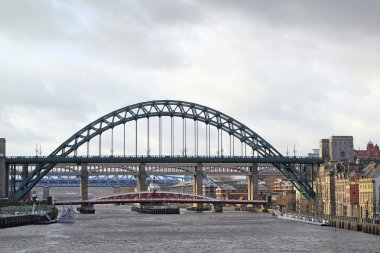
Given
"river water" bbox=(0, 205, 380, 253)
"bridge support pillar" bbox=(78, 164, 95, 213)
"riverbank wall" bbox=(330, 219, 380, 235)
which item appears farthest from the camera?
"bridge support pillar" bbox=(78, 164, 95, 213)

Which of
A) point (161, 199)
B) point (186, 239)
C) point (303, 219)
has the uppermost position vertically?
point (161, 199)

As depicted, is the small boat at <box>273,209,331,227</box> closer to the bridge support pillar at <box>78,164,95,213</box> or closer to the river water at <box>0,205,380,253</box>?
the river water at <box>0,205,380,253</box>

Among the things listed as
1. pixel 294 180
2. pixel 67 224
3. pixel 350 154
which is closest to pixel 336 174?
pixel 294 180

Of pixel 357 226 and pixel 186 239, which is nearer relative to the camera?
pixel 186 239

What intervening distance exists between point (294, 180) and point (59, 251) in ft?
327

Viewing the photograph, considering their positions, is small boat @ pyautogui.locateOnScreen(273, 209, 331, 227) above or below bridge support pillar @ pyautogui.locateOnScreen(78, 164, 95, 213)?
below

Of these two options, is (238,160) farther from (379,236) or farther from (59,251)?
(59,251)

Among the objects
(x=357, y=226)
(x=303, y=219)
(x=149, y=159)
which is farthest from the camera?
(x=149, y=159)

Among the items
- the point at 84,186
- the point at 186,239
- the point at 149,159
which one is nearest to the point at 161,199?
the point at 84,186

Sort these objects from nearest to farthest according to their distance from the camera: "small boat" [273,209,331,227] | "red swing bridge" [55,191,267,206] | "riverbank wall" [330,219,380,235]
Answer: "riverbank wall" [330,219,380,235]
"small boat" [273,209,331,227]
"red swing bridge" [55,191,267,206]

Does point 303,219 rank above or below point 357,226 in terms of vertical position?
below

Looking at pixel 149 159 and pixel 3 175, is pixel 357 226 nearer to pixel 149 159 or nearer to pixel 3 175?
pixel 149 159

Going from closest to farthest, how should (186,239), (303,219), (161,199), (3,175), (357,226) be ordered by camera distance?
(186,239)
(357,226)
(303,219)
(3,175)
(161,199)

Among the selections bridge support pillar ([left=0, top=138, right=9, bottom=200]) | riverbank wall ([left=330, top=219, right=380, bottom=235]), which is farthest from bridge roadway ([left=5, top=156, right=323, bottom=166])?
riverbank wall ([left=330, top=219, right=380, bottom=235])
